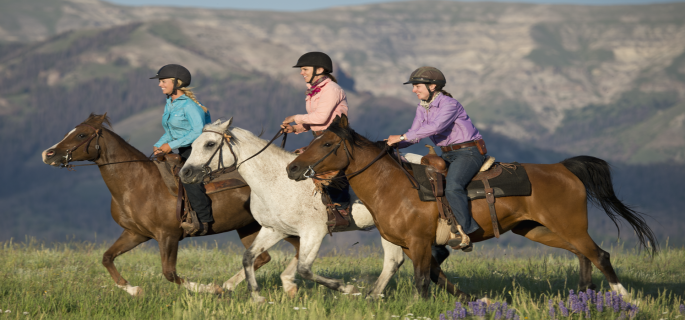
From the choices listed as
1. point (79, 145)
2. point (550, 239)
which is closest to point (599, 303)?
point (550, 239)

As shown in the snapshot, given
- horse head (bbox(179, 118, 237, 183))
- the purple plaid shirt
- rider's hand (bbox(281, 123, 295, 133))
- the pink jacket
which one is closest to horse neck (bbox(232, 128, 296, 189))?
horse head (bbox(179, 118, 237, 183))

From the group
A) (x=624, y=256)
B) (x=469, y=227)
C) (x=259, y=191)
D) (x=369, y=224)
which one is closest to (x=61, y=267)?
(x=259, y=191)

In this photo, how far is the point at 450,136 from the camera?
791 centimetres

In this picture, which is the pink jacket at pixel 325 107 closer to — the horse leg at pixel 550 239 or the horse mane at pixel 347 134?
the horse mane at pixel 347 134

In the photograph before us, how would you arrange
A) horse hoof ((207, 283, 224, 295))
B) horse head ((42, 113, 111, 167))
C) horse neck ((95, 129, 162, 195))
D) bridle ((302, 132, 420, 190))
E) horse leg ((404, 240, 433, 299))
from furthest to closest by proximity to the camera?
horse neck ((95, 129, 162, 195))
horse head ((42, 113, 111, 167))
horse hoof ((207, 283, 224, 295))
horse leg ((404, 240, 433, 299))
bridle ((302, 132, 420, 190))

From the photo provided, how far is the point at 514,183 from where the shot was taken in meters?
7.73

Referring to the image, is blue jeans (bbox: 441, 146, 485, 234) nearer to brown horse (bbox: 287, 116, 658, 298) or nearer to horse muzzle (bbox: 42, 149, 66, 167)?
brown horse (bbox: 287, 116, 658, 298)

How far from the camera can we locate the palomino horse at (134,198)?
873 centimetres

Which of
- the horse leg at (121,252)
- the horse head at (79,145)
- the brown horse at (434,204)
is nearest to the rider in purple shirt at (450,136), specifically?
the brown horse at (434,204)

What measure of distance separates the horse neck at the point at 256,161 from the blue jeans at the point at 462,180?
213cm

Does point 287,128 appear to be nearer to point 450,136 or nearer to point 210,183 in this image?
point 210,183

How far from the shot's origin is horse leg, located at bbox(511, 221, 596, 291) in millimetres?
8203

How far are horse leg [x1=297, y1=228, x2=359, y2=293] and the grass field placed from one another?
181 mm

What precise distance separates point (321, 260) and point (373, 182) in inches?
219
